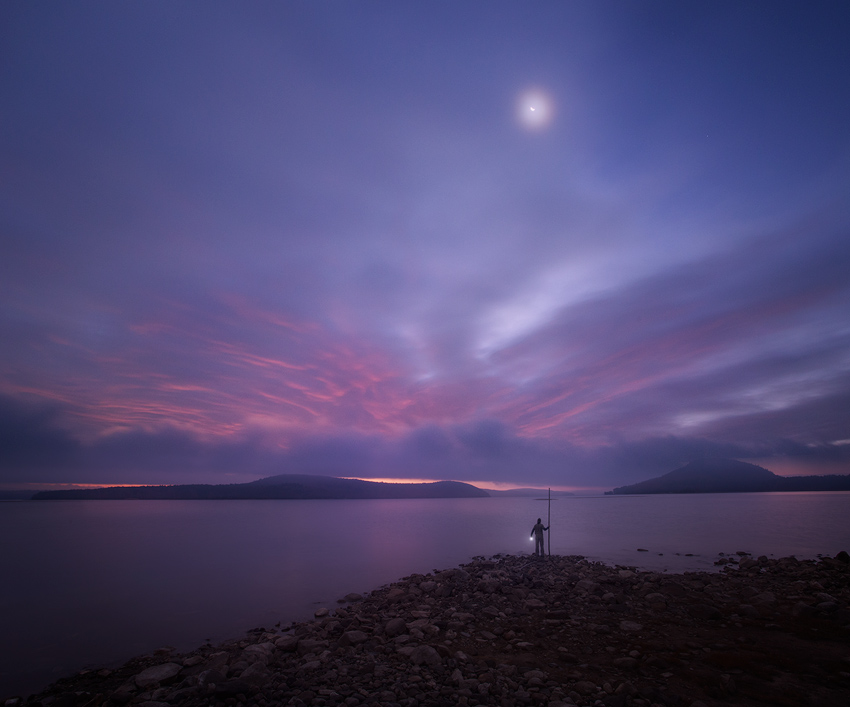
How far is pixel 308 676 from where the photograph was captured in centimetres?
946

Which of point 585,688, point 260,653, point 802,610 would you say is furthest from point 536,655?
point 802,610

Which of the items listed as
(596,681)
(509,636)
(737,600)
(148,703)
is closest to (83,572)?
(148,703)

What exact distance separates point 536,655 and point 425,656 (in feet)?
8.85

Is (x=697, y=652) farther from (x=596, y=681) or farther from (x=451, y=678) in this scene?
(x=451, y=678)

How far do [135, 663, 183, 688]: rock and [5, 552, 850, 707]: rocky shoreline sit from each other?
46mm

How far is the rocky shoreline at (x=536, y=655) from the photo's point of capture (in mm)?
8062

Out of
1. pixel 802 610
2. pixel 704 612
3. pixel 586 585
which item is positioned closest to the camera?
pixel 802 610

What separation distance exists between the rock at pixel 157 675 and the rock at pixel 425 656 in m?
6.47

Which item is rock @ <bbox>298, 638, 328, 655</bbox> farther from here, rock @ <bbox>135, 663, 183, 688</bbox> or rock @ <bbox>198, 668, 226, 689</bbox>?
rock @ <bbox>135, 663, 183, 688</bbox>

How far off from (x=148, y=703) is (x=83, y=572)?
1221 inches

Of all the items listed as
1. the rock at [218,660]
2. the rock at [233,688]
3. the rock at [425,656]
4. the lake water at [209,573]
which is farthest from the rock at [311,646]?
the lake water at [209,573]

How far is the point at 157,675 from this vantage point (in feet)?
35.3

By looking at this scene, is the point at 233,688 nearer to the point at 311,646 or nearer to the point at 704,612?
the point at 311,646

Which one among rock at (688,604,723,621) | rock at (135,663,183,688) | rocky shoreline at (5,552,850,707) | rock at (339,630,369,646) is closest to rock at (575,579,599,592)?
rocky shoreline at (5,552,850,707)
